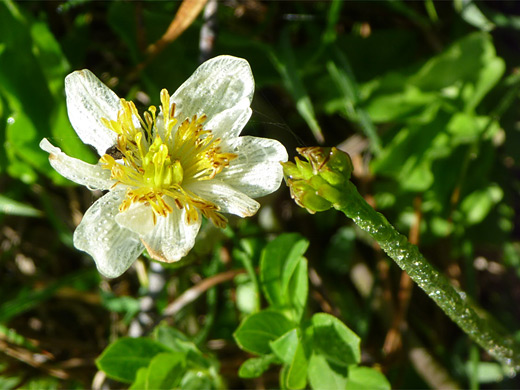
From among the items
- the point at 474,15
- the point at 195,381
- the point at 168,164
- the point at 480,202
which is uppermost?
the point at 168,164

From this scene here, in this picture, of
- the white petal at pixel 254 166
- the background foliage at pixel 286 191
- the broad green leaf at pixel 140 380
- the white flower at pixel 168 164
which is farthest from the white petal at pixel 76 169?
the broad green leaf at pixel 140 380

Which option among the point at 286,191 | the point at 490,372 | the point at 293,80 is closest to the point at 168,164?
the point at 293,80

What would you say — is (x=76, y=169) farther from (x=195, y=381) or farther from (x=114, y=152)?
(x=195, y=381)

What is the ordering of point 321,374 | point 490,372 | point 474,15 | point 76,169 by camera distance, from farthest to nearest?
point 490,372, point 474,15, point 321,374, point 76,169

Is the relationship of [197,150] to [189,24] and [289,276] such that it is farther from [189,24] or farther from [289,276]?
[189,24]

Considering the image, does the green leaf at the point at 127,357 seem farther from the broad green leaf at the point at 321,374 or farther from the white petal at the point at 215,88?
the white petal at the point at 215,88

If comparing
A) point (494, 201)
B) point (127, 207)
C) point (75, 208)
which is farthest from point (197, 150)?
point (494, 201)
